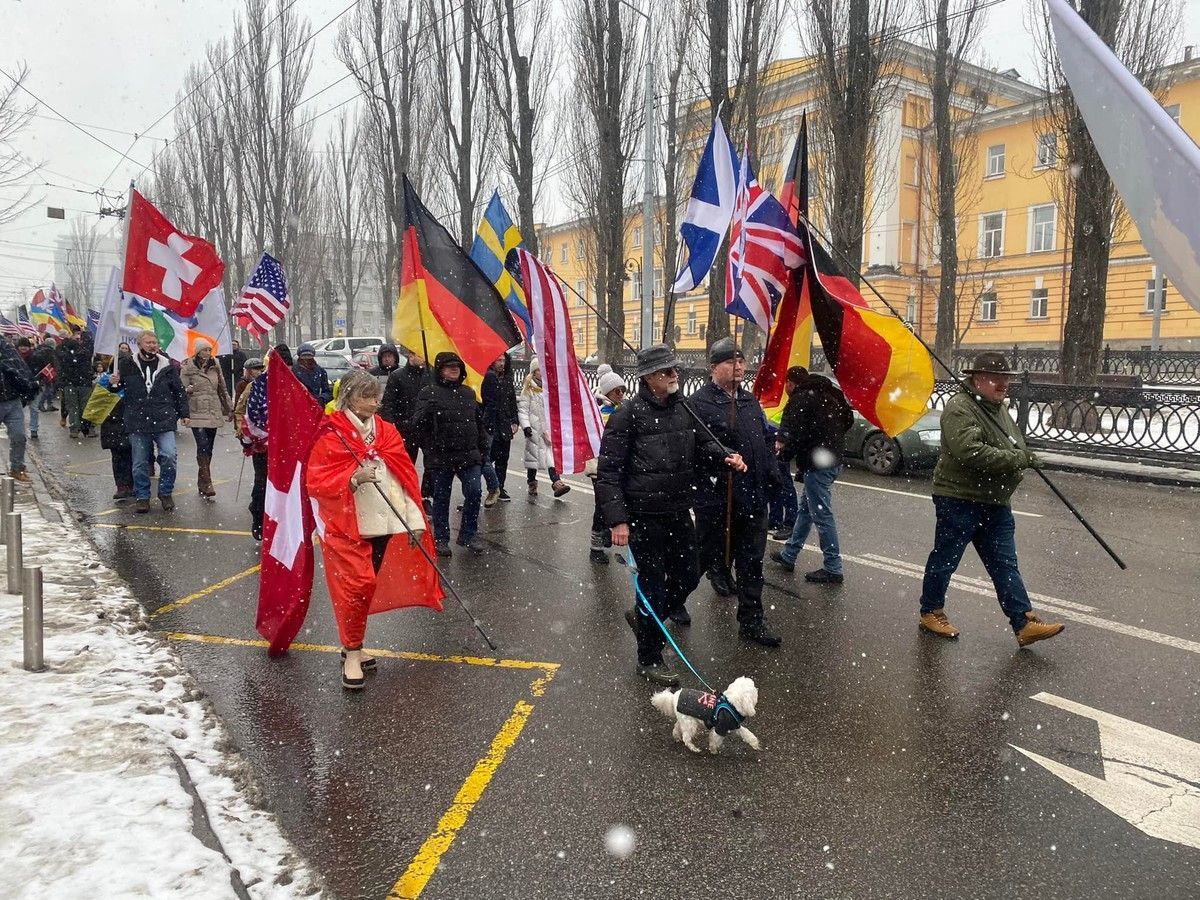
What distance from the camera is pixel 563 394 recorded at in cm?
709

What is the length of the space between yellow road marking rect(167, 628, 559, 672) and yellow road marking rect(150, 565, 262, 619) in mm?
569

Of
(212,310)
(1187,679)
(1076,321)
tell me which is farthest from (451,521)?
(1076,321)

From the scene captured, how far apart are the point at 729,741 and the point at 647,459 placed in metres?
1.54

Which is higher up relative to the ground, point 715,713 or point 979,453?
point 979,453

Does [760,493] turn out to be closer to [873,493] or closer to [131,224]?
[873,493]

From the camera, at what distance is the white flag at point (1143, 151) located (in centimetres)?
193

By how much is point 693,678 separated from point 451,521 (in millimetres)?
4999

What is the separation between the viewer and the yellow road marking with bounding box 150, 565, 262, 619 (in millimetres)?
6191

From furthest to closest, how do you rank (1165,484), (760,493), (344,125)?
(344,125)
(1165,484)
(760,493)

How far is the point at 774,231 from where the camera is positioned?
23.3 feet

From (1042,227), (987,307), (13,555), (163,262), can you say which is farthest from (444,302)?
(987,307)

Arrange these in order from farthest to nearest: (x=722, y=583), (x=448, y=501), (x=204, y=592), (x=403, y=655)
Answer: (x=448, y=501)
(x=204, y=592)
(x=722, y=583)
(x=403, y=655)

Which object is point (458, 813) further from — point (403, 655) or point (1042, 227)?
point (1042, 227)

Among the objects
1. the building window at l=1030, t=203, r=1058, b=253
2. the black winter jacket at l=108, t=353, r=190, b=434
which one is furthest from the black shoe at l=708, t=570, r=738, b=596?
the building window at l=1030, t=203, r=1058, b=253
